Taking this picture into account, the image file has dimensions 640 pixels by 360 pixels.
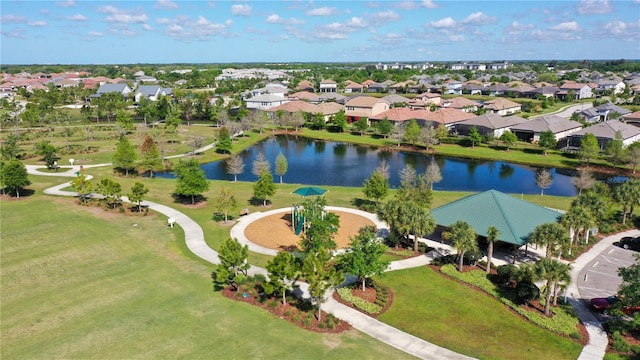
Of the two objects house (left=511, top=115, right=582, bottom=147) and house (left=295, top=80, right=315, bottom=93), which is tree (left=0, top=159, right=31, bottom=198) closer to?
house (left=511, top=115, right=582, bottom=147)

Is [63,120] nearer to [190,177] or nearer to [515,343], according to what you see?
[190,177]

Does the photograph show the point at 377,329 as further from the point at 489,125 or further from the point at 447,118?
the point at 447,118

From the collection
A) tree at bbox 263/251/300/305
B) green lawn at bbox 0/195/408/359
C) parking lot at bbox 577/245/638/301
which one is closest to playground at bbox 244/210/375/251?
green lawn at bbox 0/195/408/359

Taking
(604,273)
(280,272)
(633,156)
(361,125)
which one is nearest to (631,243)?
(604,273)

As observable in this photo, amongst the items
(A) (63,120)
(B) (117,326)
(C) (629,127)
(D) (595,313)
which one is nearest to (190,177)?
(B) (117,326)

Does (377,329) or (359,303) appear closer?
(377,329)

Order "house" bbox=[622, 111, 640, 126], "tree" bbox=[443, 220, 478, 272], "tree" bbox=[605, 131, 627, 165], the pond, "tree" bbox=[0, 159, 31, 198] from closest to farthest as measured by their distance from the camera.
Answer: "tree" bbox=[443, 220, 478, 272] < "tree" bbox=[0, 159, 31, 198] < the pond < "tree" bbox=[605, 131, 627, 165] < "house" bbox=[622, 111, 640, 126]

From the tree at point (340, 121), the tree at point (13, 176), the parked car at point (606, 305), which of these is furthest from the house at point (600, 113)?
the tree at point (13, 176)
